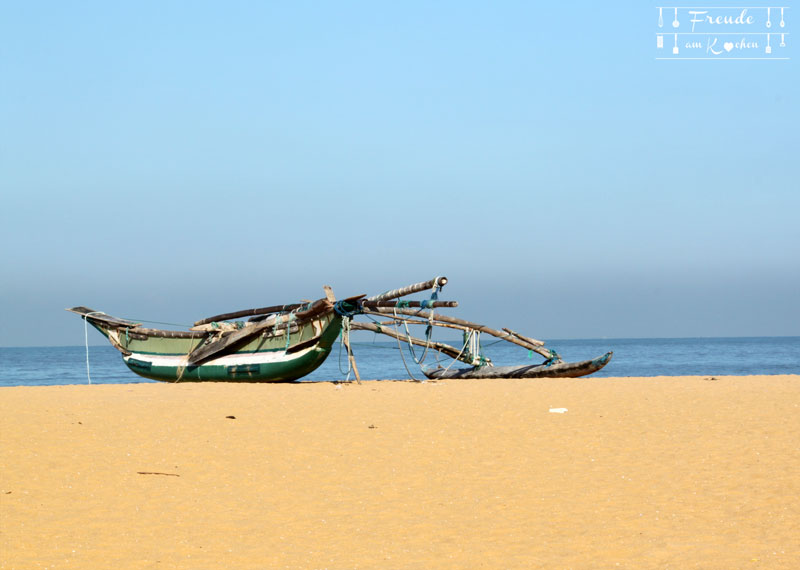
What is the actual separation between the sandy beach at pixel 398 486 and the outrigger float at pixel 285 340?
717 cm

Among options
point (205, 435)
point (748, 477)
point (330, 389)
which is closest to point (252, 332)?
point (330, 389)

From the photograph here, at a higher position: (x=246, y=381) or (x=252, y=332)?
(x=252, y=332)

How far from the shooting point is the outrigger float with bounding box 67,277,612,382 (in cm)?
2031

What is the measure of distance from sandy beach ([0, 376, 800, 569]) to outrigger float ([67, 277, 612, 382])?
717cm

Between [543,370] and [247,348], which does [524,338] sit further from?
[247,348]

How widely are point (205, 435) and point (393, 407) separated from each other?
408 centimetres

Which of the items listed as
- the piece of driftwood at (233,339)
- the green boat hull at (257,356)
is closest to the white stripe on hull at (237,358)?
the green boat hull at (257,356)

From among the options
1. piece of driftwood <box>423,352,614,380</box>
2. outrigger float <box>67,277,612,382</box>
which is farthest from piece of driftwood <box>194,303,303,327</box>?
piece of driftwood <box>423,352,614,380</box>

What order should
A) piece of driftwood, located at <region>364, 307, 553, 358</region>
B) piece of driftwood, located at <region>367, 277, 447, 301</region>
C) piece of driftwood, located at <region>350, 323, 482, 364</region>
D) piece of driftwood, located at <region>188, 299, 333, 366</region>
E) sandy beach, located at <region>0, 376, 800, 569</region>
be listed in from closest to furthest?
1. sandy beach, located at <region>0, 376, 800, 569</region>
2. piece of driftwood, located at <region>367, 277, 447, 301</region>
3. piece of driftwood, located at <region>188, 299, 333, 366</region>
4. piece of driftwood, located at <region>364, 307, 553, 358</region>
5. piece of driftwood, located at <region>350, 323, 482, 364</region>

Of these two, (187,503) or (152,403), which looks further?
(152,403)

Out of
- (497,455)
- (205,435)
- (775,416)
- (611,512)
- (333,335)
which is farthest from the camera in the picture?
(333,335)

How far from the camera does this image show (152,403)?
Result: 45.2 feet

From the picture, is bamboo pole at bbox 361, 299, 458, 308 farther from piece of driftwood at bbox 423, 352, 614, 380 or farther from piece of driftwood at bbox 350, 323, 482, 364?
piece of driftwood at bbox 423, 352, 614, 380

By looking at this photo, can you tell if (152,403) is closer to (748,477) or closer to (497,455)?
(497,455)
